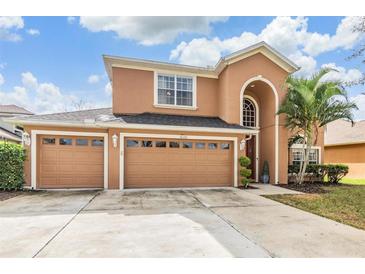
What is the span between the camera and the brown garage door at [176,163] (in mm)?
10242

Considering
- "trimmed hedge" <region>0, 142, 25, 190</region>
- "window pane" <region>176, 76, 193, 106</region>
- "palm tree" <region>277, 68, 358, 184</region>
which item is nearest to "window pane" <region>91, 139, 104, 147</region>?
"trimmed hedge" <region>0, 142, 25, 190</region>

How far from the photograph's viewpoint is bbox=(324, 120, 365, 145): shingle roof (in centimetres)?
1753

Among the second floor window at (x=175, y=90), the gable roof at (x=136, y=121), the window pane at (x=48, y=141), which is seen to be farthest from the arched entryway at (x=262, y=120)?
the window pane at (x=48, y=141)

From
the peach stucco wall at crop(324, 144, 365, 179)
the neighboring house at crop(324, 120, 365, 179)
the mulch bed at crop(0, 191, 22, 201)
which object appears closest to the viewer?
the mulch bed at crop(0, 191, 22, 201)

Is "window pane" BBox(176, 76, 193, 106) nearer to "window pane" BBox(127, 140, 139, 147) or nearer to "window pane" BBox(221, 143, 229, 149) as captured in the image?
"window pane" BBox(221, 143, 229, 149)

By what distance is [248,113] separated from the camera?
44.5ft

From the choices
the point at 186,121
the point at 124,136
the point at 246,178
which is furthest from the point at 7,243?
the point at 246,178

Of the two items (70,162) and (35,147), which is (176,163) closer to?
(70,162)

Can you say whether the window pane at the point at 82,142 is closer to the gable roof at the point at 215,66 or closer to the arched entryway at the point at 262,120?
the gable roof at the point at 215,66

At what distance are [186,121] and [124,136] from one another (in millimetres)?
3168

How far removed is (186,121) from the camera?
36.6 feet

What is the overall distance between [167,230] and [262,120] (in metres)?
10.4

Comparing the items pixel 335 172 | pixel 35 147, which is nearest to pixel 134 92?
pixel 35 147

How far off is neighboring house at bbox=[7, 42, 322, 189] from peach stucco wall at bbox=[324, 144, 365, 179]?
30.8ft
